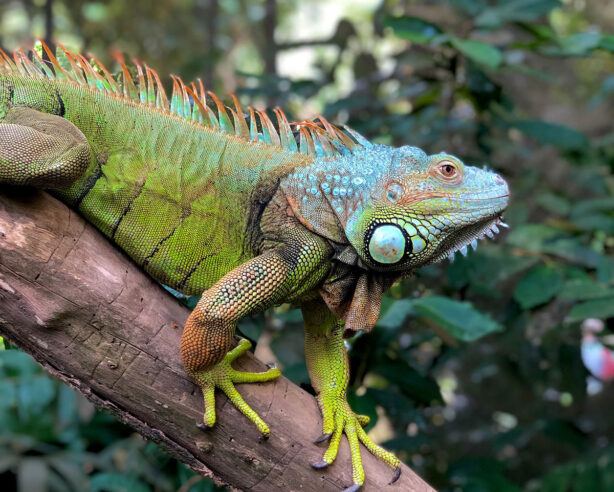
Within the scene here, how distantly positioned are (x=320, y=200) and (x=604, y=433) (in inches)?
200

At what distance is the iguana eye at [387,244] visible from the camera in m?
2.44

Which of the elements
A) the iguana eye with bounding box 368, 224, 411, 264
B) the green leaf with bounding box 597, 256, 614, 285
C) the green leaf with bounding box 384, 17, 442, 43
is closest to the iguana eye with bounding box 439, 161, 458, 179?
the iguana eye with bounding box 368, 224, 411, 264

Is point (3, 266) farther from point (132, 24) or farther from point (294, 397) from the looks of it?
point (132, 24)

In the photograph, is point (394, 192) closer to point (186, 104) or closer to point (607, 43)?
point (186, 104)

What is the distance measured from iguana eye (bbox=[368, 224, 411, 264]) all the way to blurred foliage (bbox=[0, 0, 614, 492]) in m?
0.55

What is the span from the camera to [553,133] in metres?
4.53

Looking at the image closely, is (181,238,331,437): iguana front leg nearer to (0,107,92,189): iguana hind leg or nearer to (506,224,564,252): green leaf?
(0,107,92,189): iguana hind leg

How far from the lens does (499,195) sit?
2.48m

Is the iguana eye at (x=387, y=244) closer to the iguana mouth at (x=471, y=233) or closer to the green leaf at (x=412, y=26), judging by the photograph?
the iguana mouth at (x=471, y=233)

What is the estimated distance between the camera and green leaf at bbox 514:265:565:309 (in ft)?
12.0

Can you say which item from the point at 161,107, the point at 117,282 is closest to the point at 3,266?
the point at 117,282

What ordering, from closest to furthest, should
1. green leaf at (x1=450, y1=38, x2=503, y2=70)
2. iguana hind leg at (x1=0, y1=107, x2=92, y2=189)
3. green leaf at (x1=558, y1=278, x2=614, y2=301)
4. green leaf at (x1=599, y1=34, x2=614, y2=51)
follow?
iguana hind leg at (x1=0, y1=107, x2=92, y2=189) < green leaf at (x1=558, y1=278, x2=614, y2=301) < green leaf at (x1=450, y1=38, x2=503, y2=70) < green leaf at (x1=599, y1=34, x2=614, y2=51)

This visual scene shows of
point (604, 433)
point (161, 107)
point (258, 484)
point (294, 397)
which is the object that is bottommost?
point (604, 433)

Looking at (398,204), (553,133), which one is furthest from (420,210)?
(553,133)
